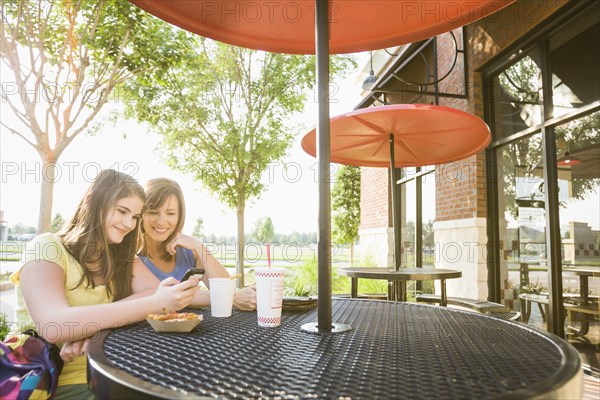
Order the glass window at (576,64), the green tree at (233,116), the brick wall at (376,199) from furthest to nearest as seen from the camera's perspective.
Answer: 1. the green tree at (233,116)
2. the brick wall at (376,199)
3. the glass window at (576,64)

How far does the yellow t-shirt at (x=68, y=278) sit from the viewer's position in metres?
1.32

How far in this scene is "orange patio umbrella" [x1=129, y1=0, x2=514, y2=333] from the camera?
1.12 m

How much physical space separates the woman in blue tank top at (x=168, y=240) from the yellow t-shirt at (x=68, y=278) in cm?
77

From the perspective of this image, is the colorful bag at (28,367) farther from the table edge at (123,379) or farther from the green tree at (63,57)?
the green tree at (63,57)

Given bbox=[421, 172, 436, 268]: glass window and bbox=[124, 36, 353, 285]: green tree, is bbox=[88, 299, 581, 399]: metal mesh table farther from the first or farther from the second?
bbox=[124, 36, 353, 285]: green tree

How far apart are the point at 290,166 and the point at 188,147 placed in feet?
7.44

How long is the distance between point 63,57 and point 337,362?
222 inches

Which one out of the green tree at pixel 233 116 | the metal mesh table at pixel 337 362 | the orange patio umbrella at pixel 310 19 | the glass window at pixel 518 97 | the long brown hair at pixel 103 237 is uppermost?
the green tree at pixel 233 116

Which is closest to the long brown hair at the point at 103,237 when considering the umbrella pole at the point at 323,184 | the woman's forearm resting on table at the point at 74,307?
the woman's forearm resting on table at the point at 74,307

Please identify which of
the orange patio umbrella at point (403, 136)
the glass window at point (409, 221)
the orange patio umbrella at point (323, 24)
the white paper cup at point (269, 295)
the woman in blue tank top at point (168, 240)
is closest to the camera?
the orange patio umbrella at point (323, 24)

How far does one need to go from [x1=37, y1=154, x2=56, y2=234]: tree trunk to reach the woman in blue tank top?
129 inches

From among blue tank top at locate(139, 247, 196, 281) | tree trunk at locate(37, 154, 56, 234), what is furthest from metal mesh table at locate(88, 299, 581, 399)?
tree trunk at locate(37, 154, 56, 234)

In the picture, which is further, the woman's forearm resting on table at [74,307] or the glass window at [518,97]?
the glass window at [518,97]

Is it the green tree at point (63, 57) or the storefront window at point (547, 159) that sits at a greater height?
the green tree at point (63, 57)
